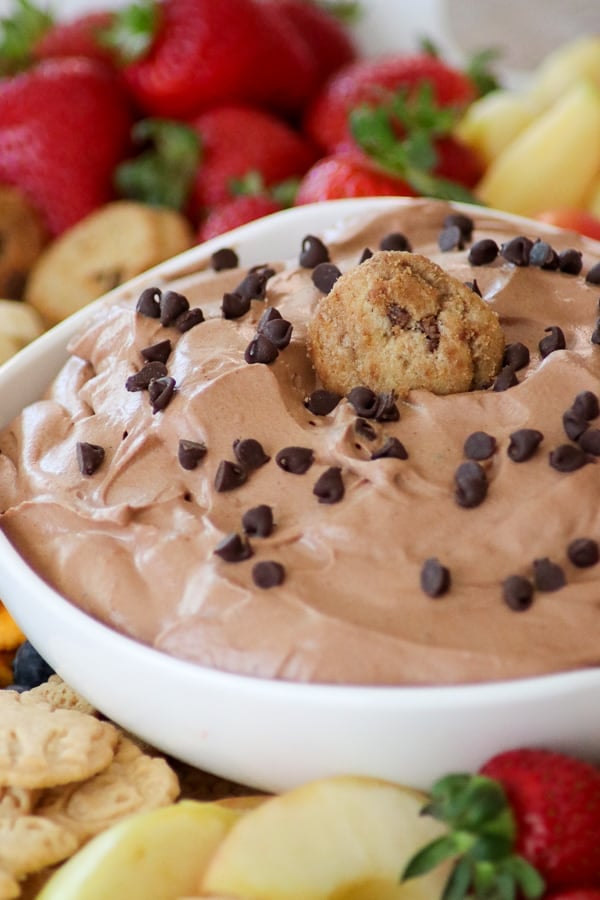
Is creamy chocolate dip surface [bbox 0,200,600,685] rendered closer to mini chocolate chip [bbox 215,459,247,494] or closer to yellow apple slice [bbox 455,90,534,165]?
mini chocolate chip [bbox 215,459,247,494]

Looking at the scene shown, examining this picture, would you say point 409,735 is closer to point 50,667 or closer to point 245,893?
point 245,893

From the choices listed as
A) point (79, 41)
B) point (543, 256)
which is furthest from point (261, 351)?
point (79, 41)

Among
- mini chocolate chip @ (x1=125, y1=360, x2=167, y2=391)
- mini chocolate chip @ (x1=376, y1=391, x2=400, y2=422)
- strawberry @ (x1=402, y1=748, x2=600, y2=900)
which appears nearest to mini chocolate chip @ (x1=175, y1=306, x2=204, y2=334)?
mini chocolate chip @ (x1=125, y1=360, x2=167, y2=391)

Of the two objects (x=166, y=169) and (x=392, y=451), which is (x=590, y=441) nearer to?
(x=392, y=451)

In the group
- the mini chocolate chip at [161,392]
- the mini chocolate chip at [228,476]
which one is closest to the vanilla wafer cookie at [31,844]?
the mini chocolate chip at [228,476]

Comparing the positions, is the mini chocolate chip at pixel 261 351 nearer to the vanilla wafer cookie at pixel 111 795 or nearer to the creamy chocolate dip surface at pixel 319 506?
the creamy chocolate dip surface at pixel 319 506
